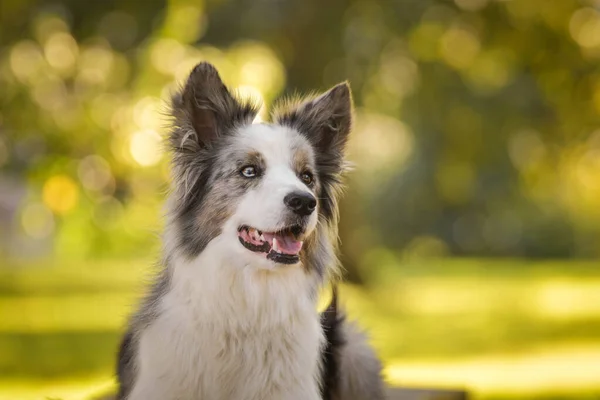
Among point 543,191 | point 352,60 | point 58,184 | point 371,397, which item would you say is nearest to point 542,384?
point 371,397

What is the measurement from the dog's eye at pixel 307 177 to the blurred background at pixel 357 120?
4.87m

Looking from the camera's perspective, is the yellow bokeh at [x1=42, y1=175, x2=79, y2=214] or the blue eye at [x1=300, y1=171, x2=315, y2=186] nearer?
the blue eye at [x1=300, y1=171, x2=315, y2=186]

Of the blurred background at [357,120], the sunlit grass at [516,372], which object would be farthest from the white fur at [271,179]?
the blurred background at [357,120]

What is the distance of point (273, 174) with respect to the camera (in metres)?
3.94

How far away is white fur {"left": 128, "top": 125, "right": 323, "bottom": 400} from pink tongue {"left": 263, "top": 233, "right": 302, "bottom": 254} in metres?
0.08

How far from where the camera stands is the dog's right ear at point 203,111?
4.07 meters

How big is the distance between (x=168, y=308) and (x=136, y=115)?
12310 mm

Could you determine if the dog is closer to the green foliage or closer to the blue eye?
the blue eye

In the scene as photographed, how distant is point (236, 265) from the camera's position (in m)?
3.89

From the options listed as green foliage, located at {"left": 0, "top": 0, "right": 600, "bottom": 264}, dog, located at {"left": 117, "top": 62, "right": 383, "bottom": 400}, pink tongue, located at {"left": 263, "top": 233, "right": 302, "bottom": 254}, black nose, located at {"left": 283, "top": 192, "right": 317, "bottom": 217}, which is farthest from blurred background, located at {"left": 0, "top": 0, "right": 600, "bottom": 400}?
black nose, located at {"left": 283, "top": 192, "right": 317, "bottom": 217}

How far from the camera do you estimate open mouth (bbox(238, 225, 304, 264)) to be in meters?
3.82

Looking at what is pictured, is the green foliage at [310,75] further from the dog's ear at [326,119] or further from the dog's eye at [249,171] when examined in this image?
the dog's eye at [249,171]

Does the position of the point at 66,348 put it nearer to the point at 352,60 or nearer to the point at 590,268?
the point at 352,60

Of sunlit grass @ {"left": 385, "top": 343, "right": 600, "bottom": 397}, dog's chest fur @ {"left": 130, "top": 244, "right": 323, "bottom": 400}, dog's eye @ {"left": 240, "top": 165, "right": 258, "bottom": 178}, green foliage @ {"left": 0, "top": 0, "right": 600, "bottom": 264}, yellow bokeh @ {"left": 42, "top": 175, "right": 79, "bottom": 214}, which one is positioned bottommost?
dog's chest fur @ {"left": 130, "top": 244, "right": 323, "bottom": 400}
